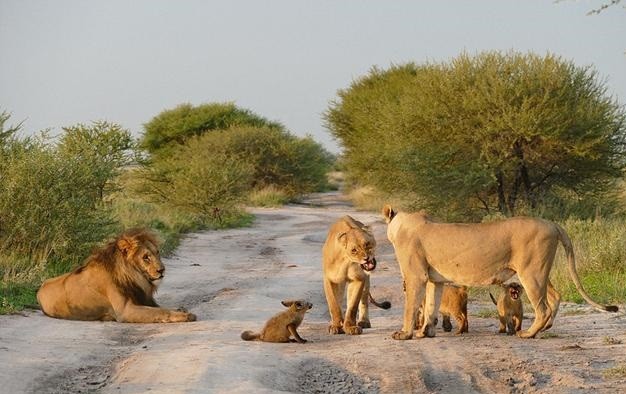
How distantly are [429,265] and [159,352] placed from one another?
2.54 meters

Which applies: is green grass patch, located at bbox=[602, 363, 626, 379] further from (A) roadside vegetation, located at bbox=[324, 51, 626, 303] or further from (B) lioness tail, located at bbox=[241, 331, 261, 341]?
(A) roadside vegetation, located at bbox=[324, 51, 626, 303]

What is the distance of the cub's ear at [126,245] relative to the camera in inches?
427

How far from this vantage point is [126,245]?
428 inches

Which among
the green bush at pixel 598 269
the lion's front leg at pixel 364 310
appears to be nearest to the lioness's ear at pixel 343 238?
the lion's front leg at pixel 364 310

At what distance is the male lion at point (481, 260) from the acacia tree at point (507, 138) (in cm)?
1441

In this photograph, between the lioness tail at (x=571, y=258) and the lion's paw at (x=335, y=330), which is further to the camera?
the lion's paw at (x=335, y=330)

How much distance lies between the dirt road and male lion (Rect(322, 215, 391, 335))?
0.24 metres

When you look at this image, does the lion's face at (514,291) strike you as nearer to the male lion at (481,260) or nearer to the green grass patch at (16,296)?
the male lion at (481,260)

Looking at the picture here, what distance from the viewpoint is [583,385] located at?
7211 millimetres

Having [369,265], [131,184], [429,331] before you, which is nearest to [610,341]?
[429,331]

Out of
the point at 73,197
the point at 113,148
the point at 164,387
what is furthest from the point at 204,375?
the point at 113,148

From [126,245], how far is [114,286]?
46 cm

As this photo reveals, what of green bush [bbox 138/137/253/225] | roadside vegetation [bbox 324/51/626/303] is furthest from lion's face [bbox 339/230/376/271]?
green bush [bbox 138/137/253/225]

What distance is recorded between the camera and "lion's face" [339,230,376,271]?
30.5ft
